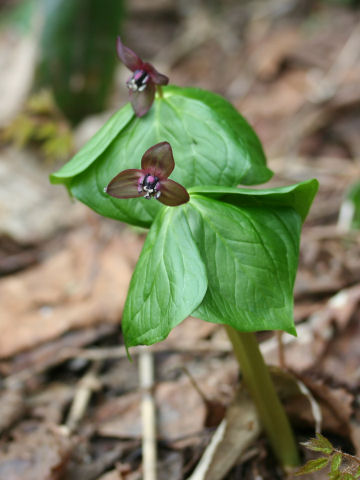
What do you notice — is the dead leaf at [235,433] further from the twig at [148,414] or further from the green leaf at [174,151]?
the green leaf at [174,151]

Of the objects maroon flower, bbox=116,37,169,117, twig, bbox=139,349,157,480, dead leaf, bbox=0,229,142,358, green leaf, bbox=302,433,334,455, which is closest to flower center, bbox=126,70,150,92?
maroon flower, bbox=116,37,169,117

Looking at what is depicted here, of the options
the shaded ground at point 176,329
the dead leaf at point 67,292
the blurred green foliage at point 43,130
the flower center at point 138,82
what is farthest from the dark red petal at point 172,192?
the blurred green foliage at point 43,130

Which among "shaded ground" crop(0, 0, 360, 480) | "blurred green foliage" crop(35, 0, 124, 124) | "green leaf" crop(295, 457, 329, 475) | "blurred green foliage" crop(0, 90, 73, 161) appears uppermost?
"blurred green foliage" crop(35, 0, 124, 124)

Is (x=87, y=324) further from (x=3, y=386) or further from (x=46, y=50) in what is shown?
(x=46, y=50)

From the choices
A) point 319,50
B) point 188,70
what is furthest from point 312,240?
point 188,70

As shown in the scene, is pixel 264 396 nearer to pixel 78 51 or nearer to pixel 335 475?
pixel 335 475

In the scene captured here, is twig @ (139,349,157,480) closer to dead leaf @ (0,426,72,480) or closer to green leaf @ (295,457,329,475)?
dead leaf @ (0,426,72,480)
